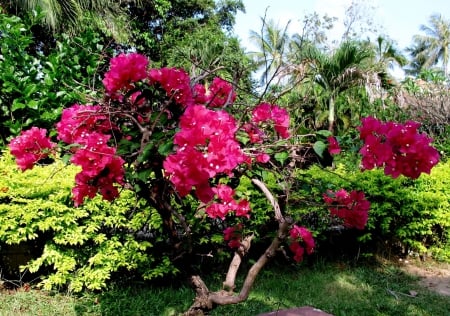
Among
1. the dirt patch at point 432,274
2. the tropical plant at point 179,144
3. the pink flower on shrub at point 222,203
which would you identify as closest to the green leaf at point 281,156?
the tropical plant at point 179,144

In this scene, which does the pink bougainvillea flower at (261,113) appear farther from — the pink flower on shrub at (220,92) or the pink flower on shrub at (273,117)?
the pink flower on shrub at (220,92)

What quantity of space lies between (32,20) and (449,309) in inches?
239

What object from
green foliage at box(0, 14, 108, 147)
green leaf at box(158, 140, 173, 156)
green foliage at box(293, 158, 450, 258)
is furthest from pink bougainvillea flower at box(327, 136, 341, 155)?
green foliage at box(0, 14, 108, 147)

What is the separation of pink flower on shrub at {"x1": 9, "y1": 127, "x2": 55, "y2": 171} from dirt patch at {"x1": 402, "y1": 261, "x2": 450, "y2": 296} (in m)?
3.76

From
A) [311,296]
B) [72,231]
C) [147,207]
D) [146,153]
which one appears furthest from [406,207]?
[146,153]

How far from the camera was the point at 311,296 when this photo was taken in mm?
3795

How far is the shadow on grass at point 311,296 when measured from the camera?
3.51m

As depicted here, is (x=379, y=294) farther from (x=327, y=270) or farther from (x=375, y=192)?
(x=375, y=192)

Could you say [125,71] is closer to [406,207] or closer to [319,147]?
[319,147]

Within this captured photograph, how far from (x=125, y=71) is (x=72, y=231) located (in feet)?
8.07

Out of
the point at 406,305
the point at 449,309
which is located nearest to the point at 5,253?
the point at 406,305

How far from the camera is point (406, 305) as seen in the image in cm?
365

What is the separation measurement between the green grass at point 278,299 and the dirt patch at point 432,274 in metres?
0.14

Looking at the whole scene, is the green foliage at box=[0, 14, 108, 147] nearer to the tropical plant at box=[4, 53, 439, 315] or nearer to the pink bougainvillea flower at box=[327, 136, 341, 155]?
the tropical plant at box=[4, 53, 439, 315]
